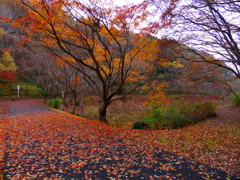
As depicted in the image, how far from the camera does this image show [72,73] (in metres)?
15.7

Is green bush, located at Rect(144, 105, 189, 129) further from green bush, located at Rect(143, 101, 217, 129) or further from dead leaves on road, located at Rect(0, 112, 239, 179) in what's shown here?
dead leaves on road, located at Rect(0, 112, 239, 179)

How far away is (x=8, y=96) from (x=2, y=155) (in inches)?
932

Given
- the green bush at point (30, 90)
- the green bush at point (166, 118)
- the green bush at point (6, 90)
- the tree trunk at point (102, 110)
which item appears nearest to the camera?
the green bush at point (166, 118)

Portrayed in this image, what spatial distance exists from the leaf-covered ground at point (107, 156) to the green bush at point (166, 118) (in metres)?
2.40

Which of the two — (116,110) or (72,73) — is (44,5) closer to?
(72,73)

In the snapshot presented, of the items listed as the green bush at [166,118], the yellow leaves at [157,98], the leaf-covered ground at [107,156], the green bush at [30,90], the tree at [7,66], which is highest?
the tree at [7,66]

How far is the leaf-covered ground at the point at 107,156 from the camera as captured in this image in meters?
3.59

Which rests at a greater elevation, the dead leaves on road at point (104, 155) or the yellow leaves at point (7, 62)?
the yellow leaves at point (7, 62)

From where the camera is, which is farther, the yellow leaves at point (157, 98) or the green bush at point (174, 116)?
the yellow leaves at point (157, 98)

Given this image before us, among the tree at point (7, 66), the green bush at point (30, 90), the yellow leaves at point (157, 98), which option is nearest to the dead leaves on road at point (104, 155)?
the yellow leaves at point (157, 98)

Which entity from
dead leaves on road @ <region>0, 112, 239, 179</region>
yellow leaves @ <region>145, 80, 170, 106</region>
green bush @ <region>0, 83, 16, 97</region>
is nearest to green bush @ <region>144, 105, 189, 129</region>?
yellow leaves @ <region>145, 80, 170, 106</region>

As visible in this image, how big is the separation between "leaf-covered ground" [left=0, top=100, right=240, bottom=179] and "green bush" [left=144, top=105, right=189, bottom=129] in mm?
2401

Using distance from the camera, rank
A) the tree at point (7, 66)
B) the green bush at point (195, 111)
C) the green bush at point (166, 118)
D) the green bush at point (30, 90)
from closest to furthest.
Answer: the green bush at point (166, 118) → the green bush at point (195, 111) → the tree at point (7, 66) → the green bush at point (30, 90)

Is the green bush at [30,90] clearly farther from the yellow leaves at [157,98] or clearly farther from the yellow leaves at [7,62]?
the yellow leaves at [157,98]
